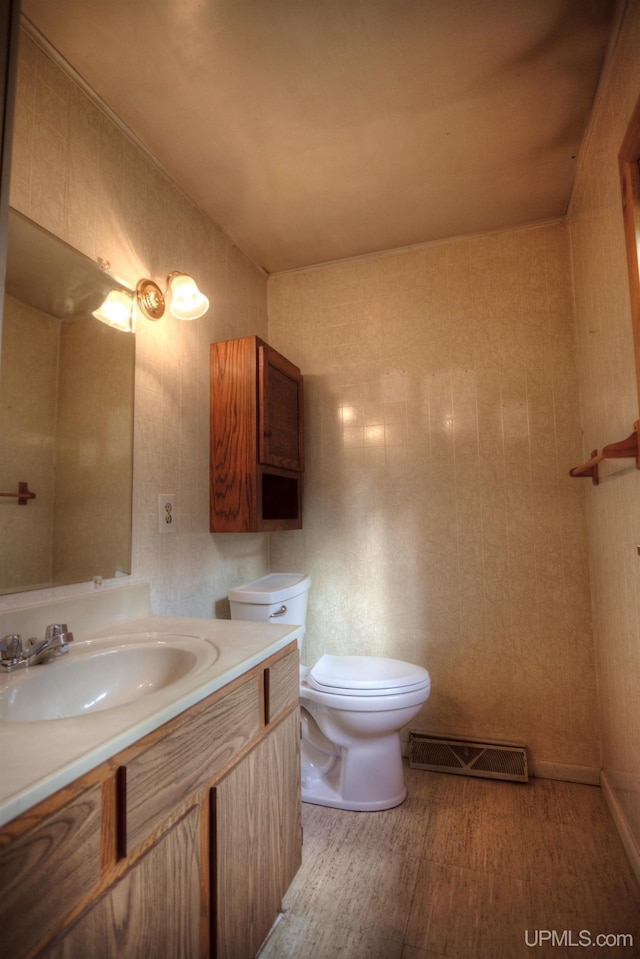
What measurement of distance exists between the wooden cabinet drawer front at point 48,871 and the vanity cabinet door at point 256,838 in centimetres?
31

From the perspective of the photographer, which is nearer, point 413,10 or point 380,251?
point 413,10

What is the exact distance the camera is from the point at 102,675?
105 centimetres

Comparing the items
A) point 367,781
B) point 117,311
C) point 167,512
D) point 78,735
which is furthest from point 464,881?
point 117,311

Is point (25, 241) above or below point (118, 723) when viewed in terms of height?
above

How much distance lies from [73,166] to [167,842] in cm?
161

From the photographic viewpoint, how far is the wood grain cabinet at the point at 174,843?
55cm

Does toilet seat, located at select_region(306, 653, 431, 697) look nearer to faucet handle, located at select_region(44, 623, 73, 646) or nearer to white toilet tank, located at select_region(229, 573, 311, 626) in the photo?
white toilet tank, located at select_region(229, 573, 311, 626)

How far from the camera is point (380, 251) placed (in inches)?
89.7

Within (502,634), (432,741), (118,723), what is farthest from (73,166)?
(432,741)

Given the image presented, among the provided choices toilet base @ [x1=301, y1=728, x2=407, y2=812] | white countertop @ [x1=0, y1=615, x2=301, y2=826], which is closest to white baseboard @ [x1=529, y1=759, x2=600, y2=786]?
toilet base @ [x1=301, y1=728, x2=407, y2=812]

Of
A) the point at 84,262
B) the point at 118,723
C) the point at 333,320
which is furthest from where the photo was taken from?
the point at 333,320

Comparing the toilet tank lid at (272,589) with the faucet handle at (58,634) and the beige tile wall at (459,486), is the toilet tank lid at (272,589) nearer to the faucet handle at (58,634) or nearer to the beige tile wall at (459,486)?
the beige tile wall at (459,486)

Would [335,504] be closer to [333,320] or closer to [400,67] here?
[333,320]

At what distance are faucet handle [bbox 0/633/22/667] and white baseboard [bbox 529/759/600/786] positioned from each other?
193 cm
